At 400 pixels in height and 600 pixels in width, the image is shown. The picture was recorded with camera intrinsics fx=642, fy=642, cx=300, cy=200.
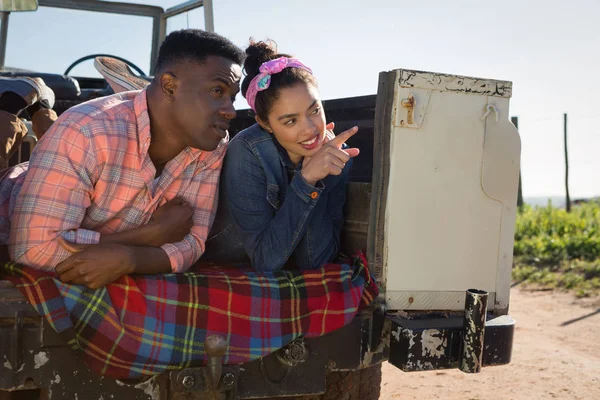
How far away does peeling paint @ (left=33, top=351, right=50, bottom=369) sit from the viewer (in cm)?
166

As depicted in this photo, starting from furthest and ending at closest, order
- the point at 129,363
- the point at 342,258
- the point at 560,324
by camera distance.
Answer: the point at 560,324, the point at 342,258, the point at 129,363

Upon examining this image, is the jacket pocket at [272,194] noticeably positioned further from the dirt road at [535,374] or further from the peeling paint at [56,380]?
the dirt road at [535,374]

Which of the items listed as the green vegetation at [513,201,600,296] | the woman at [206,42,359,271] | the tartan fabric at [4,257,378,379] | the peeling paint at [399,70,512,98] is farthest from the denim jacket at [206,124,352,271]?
the green vegetation at [513,201,600,296]

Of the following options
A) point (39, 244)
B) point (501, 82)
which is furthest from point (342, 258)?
point (39, 244)

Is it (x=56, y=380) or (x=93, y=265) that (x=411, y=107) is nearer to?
(x=93, y=265)

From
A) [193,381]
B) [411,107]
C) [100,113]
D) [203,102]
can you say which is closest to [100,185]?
[100,113]

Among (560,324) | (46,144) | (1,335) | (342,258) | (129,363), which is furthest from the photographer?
(560,324)

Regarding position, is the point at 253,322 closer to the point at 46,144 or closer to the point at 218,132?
the point at 218,132

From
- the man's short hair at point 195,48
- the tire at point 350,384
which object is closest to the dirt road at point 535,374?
the tire at point 350,384

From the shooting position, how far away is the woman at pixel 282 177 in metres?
2.07

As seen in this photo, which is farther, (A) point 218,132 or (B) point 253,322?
(A) point 218,132

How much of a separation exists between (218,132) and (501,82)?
3.10 ft

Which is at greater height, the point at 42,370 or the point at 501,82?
the point at 501,82

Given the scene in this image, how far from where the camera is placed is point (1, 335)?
5.29ft
